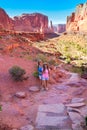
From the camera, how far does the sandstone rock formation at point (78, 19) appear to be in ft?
303

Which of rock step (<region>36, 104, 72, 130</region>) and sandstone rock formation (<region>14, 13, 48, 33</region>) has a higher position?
sandstone rock formation (<region>14, 13, 48, 33</region>)

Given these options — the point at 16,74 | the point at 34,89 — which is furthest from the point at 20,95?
the point at 16,74

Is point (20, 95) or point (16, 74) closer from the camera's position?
point (20, 95)

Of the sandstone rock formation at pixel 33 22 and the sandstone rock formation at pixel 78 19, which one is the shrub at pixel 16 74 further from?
the sandstone rock formation at pixel 33 22

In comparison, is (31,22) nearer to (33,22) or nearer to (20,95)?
(33,22)

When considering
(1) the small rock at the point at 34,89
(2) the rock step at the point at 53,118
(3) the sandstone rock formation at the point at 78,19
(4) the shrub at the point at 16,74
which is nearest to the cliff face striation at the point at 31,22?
(3) the sandstone rock formation at the point at 78,19

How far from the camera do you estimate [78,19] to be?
3947 inches

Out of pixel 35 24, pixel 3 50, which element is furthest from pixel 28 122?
pixel 35 24

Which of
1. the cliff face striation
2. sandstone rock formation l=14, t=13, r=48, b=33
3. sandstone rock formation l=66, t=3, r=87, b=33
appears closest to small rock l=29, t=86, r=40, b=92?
sandstone rock formation l=66, t=3, r=87, b=33

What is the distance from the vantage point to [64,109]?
8.94 metres

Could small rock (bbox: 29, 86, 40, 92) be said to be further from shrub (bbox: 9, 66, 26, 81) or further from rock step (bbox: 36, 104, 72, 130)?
rock step (bbox: 36, 104, 72, 130)

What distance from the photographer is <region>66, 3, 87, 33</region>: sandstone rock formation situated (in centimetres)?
9225

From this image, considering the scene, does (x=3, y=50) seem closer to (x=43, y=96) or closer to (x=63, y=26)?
(x=43, y=96)

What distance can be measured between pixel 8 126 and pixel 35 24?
116042 mm
